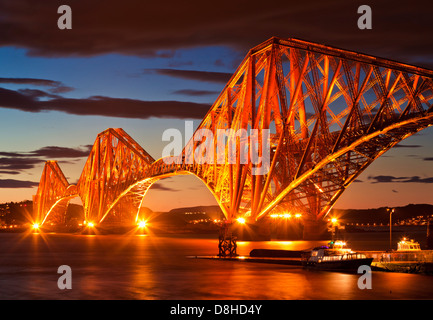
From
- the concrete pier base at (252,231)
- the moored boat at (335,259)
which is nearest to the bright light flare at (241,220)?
the concrete pier base at (252,231)

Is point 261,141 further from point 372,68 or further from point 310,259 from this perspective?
point 310,259

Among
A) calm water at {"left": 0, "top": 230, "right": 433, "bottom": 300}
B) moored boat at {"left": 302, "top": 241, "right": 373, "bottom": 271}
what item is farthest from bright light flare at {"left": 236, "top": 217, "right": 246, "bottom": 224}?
moored boat at {"left": 302, "top": 241, "right": 373, "bottom": 271}

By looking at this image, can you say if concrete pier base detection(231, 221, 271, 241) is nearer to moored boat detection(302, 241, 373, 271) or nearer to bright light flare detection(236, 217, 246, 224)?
bright light flare detection(236, 217, 246, 224)

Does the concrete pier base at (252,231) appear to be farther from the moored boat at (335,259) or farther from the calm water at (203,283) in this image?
the moored boat at (335,259)

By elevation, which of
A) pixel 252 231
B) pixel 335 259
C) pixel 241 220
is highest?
pixel 241 220

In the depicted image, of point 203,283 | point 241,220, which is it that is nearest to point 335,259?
point 203,283

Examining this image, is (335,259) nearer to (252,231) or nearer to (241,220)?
(252,231)

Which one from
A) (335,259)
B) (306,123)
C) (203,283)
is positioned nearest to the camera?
(203,283)
